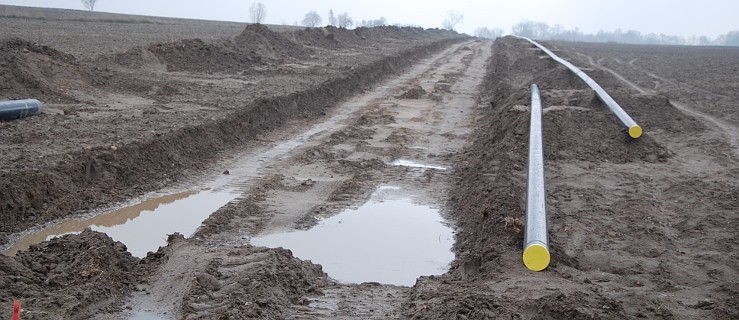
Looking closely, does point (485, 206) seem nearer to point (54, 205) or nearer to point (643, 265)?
point (643, 265)

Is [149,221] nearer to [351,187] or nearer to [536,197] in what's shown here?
[351,187]

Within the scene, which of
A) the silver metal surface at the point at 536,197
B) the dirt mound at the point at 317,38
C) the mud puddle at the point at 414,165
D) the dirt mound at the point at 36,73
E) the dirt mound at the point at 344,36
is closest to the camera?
the silver metal surface at the point at 536,197

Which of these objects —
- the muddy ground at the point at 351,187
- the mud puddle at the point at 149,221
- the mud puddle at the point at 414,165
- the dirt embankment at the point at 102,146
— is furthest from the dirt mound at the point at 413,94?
the mud puddle at the point at 149,221

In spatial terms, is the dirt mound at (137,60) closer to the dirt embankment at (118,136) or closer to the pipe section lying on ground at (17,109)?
the dirt embankment at (118,136)

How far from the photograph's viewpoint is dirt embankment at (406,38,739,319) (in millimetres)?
5227

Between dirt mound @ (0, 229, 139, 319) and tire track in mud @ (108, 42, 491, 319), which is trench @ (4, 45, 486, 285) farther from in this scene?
dirt mound @ (0, 229, 139, 319)

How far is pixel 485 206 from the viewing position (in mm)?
8062

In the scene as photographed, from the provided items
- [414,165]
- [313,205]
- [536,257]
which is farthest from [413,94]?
[536,257]

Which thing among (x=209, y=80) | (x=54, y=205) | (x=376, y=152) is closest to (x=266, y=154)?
(x=376, y=152)

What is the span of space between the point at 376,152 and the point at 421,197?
2.64 meters

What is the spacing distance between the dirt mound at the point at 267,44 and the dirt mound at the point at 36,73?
33.5ft

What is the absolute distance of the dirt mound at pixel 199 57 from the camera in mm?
21172

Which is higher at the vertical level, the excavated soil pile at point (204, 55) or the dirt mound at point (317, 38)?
the dirt mound at point (317, 38)

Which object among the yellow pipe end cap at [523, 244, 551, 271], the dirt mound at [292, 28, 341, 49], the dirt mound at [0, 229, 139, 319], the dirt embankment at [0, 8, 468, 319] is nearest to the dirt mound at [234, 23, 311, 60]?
the dirt embankment at [0, 8, 468, 319]
